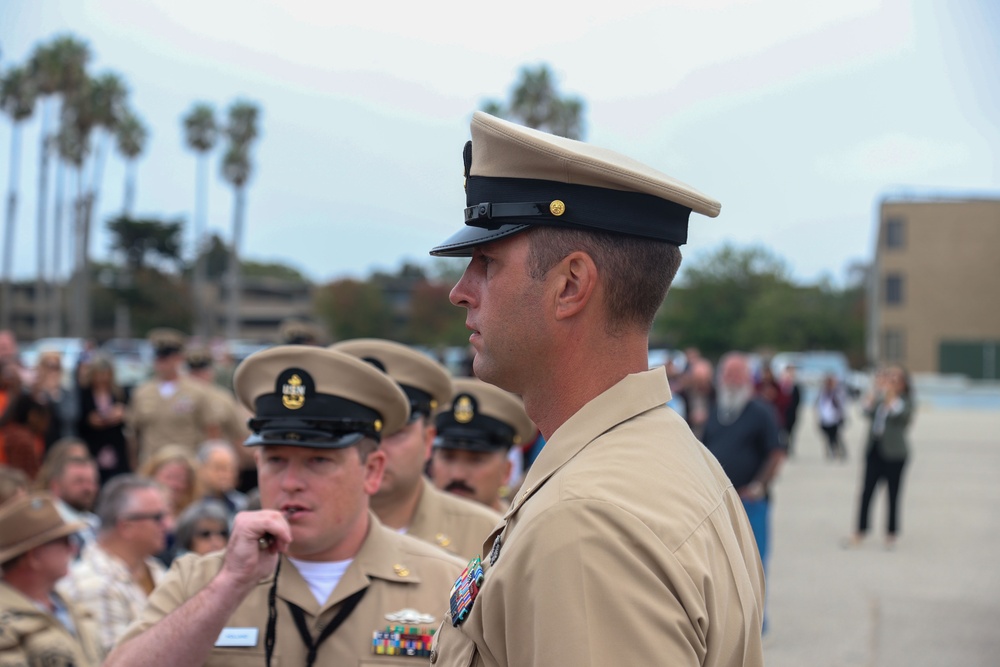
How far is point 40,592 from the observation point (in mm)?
4562

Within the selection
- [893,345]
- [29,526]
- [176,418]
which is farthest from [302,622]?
[893,345]

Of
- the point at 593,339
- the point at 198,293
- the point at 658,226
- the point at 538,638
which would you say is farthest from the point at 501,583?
the point at 198,293

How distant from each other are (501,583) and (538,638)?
11 cm

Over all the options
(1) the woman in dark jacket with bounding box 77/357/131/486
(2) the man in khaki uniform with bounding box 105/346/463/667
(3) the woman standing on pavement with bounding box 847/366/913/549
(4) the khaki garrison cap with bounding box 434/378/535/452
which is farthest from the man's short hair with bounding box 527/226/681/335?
(3) the woman standing on pavement with bounding box 847/366/913/549

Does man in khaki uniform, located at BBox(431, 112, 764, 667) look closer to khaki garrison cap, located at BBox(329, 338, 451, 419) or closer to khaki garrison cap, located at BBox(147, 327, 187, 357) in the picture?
khaki garrison cap, located at BBox(329, 338, 451, 419)

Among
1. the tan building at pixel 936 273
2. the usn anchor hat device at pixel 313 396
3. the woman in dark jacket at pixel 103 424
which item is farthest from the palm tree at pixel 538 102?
the tan building at pixel 936 273

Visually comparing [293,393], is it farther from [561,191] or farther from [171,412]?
[171,412]

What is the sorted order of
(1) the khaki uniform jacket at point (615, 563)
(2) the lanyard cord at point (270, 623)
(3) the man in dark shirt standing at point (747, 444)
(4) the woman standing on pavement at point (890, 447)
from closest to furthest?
(1) the khaki uniform jacket at point (615, 563) → (2) the lanyard cord at point (270, 623) → (3) the man in dark shirt standing at point (747, 444) → (4) the woman standing on pavement at point (890, 447)

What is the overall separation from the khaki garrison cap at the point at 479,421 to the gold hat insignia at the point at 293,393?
185cm

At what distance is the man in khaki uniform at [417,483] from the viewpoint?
4070mm

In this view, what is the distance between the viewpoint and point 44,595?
4.58 meters

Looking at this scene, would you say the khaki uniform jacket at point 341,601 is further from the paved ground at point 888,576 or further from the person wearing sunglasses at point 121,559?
the paved ground at point 888,576

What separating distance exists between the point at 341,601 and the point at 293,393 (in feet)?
1.99

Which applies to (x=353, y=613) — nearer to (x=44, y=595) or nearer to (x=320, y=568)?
(x=320, y=568)
